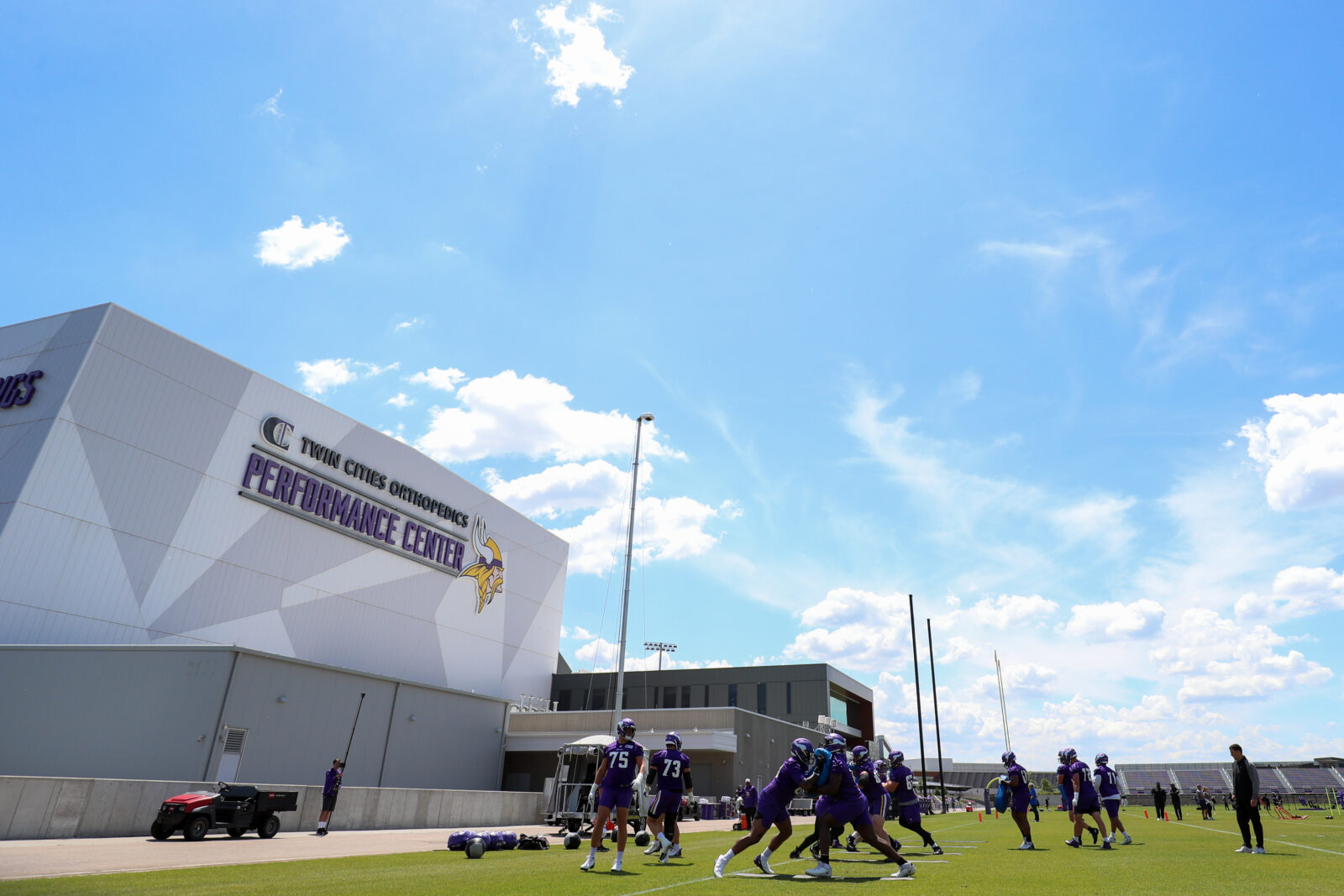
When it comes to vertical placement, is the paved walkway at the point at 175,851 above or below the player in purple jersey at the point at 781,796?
below

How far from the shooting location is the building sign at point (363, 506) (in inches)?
1532

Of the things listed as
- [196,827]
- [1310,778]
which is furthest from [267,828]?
[1310,778]

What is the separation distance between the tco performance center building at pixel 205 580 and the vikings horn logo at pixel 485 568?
354 cm

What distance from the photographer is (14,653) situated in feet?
87.1

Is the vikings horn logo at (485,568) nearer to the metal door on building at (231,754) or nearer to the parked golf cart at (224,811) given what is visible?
the metal door on building at (231,754)

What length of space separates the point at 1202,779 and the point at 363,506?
101 m

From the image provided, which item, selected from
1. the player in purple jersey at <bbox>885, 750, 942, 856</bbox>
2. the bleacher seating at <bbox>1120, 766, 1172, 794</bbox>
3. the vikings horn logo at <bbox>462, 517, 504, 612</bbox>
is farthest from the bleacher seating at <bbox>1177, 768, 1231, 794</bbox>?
the player in purple jersey at <bbox>885, 750, 942, 856</bbox>

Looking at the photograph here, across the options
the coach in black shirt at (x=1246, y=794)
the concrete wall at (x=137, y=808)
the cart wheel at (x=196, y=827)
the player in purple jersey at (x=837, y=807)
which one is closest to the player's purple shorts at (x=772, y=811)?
the player in purple jersey at (x=837, y=807)

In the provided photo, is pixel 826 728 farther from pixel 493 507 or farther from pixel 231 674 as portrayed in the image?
pixel 231 674

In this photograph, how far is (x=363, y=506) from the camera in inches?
1732

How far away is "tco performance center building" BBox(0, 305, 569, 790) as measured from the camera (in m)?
26.5

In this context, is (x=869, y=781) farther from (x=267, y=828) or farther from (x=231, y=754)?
(x=231, y=754)

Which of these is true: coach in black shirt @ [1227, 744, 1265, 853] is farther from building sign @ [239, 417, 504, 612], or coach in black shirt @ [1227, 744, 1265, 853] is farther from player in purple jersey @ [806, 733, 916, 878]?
building sign @ [239, 417, 504, 612]

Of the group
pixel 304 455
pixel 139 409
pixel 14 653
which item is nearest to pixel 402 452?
pixel 304 455
